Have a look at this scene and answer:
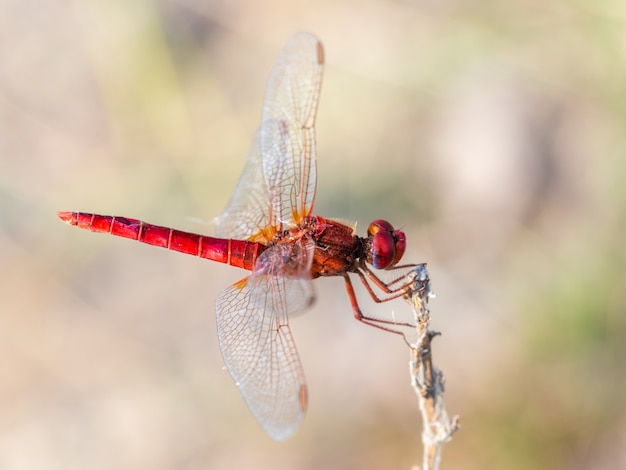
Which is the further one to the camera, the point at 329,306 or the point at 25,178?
the point at 25,178

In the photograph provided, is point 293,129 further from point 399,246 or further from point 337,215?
point 337,215

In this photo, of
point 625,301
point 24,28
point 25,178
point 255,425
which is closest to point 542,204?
point 625,301

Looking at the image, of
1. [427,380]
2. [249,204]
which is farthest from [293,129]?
[427,380]

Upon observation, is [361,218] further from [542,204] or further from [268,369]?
[268,369]

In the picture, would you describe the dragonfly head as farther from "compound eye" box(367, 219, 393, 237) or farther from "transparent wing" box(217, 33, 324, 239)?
"transparent wing" box(217, 33, 324, 239)

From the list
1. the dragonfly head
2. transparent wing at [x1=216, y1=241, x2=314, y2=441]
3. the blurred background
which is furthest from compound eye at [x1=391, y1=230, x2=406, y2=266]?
the blurred background

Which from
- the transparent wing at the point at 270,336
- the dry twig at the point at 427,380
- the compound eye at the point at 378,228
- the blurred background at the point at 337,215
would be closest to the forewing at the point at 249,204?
the transparent wing at the point at 270,336

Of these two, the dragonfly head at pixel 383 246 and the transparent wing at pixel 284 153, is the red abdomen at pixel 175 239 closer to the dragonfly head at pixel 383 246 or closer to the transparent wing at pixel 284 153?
the transparent wing at pixel 284 153
